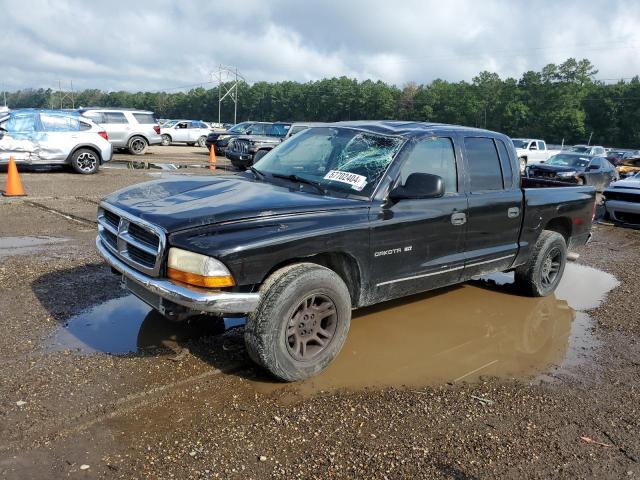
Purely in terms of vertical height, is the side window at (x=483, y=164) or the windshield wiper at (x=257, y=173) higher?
the side window at (x=483, y=164)

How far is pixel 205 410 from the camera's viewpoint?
3359 millimetres

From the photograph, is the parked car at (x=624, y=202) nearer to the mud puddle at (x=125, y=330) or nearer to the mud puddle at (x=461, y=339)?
the mud puddle at (x=461, y=339)

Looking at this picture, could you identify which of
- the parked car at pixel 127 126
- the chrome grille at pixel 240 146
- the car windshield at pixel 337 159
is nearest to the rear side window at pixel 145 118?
the parked car at pixel 127 126

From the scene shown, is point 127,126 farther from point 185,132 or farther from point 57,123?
point 185,132

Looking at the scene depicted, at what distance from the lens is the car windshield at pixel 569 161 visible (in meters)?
18.4

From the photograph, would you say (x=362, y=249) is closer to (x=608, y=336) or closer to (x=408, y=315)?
(x=408, y=315)

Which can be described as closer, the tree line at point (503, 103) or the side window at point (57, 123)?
the side window at point (57, 123)

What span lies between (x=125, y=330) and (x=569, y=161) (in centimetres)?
1792

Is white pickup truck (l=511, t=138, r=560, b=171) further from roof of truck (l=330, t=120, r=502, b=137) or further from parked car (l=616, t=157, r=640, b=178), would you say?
roof of truck (l=330, t=120, r=502, b=137)

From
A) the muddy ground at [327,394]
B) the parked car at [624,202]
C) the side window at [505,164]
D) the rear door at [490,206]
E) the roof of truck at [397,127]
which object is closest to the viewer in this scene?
the muddy ground at [327,394]

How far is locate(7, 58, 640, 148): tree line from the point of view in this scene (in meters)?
→ 74.5

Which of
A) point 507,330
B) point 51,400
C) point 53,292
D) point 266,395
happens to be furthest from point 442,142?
point 53,292

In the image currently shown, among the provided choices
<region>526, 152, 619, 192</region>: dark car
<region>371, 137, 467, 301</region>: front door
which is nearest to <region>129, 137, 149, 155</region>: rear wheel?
<region>526, 152, 619, 192</region>: dark car

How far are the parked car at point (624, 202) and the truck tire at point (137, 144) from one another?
57.7 ft
